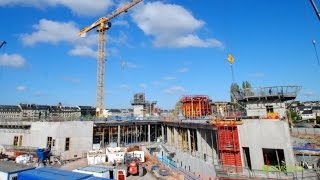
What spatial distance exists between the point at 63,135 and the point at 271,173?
77.7 feet

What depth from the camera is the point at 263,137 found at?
21500mm

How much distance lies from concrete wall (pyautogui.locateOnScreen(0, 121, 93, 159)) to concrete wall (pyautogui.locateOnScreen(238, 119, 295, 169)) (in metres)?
20.0

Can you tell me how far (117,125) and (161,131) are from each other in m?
8.77

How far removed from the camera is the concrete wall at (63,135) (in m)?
30.3

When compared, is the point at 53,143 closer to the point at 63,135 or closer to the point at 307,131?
the point at 63,135

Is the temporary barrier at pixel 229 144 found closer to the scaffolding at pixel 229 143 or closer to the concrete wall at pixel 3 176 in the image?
the scaffolding at pixel 229 143

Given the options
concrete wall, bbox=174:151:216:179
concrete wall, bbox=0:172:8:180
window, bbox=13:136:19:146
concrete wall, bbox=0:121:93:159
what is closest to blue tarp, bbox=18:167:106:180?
concrete wall, bbox=0:172:8:180

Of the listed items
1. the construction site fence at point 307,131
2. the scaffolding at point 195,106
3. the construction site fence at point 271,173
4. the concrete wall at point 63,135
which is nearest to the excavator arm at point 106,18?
the scaffolding at point 195,106

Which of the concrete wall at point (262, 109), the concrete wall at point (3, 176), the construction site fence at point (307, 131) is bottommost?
the concrete wall at point (3, 176)

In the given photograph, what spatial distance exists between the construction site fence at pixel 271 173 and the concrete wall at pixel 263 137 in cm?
132

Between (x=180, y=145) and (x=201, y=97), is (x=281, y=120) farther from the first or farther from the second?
(x=201, y=97)

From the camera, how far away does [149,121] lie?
4138 centimetres

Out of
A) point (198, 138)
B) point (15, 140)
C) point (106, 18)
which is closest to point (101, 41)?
point (106, 18)

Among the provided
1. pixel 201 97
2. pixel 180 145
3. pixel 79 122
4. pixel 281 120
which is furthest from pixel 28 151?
pixel 281 120
